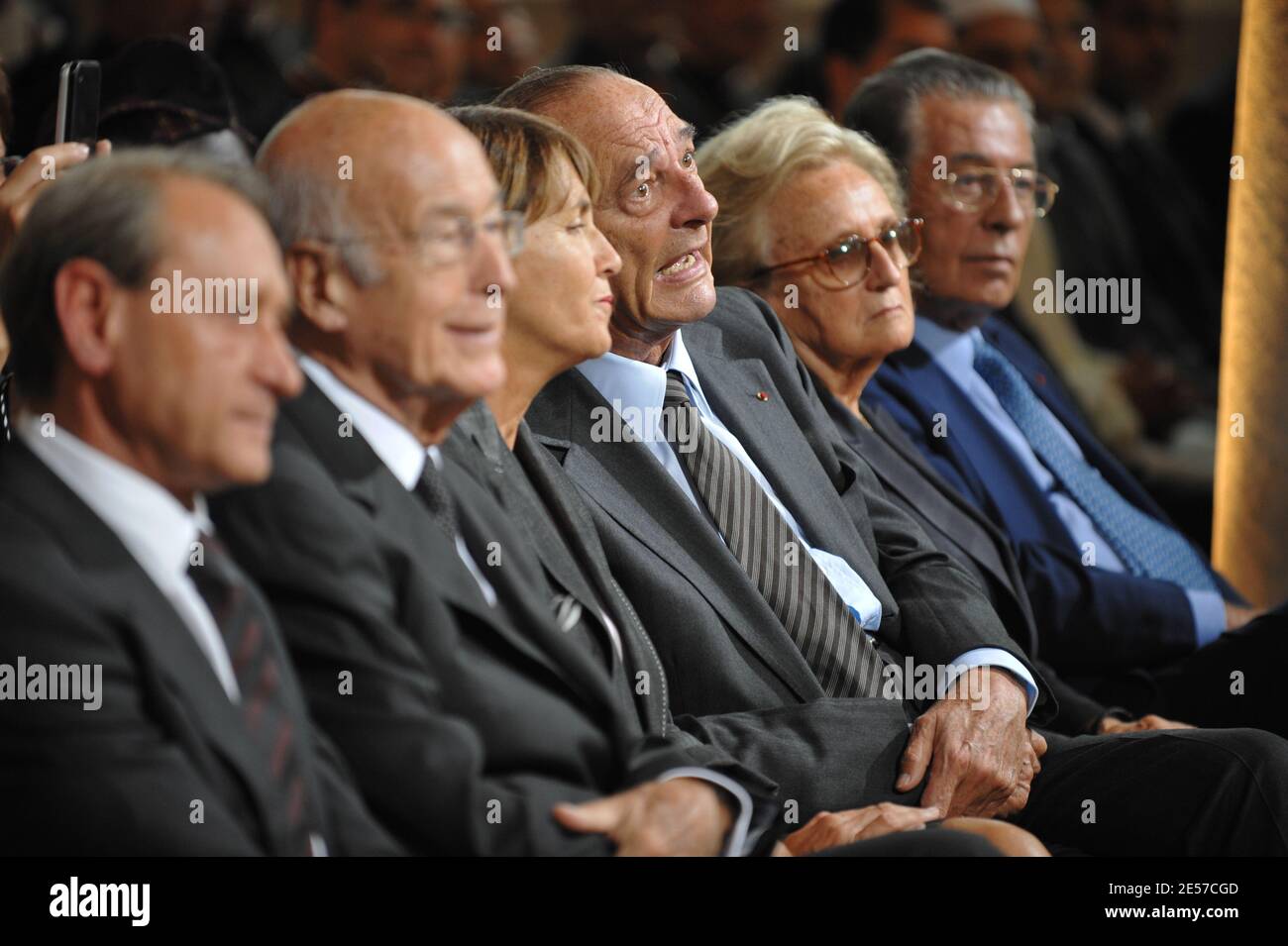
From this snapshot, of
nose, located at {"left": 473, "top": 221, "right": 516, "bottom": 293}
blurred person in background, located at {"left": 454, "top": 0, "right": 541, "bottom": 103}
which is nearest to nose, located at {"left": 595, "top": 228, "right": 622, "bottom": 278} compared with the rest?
nose, located at {"left": 473, "top": 221, "right": 516, "bottom": 293}

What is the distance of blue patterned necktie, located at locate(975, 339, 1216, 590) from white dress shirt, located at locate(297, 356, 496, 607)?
205cm

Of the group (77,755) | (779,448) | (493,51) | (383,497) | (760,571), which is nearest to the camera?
(77,755)

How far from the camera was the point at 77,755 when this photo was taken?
1360mm

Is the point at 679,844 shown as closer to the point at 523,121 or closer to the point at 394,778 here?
the point at 394,778

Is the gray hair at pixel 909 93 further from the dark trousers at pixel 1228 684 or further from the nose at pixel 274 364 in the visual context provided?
the nose at pixel 274 364

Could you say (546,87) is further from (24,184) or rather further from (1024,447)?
(1024,447)

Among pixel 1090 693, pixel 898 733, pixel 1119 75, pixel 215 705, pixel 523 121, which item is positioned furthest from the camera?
pixel 1119 75

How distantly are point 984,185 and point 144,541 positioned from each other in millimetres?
2433

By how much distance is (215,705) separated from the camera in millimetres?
1414

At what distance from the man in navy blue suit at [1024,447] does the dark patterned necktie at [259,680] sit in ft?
6.36

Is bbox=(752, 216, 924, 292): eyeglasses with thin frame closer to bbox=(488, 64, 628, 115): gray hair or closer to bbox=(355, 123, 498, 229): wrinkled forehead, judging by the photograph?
bbox=(488, 64, 628, 115): gray hair

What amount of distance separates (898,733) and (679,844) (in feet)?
2.32

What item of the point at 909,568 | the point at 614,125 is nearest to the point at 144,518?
the point at 614,125

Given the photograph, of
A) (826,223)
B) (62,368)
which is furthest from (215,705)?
(826,223)
